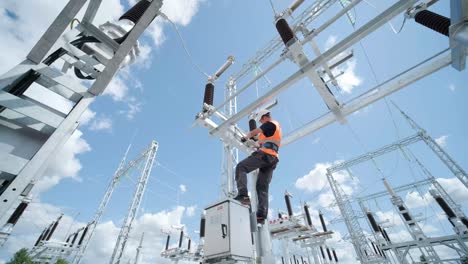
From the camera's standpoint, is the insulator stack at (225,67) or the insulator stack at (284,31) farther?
the insulator stack at (225,67)

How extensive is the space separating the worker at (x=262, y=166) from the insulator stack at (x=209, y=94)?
1650 mm

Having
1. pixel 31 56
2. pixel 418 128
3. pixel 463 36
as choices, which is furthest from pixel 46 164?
pixel 418 128

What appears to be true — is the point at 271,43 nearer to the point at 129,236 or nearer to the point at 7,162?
the point at 7,162

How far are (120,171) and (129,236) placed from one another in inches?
316

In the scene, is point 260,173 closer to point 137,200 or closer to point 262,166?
point 262,166

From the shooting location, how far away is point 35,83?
177cm

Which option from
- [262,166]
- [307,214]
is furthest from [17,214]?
[307,214]

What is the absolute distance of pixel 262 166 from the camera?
11.9ft

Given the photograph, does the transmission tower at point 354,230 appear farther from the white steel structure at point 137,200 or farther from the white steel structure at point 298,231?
the white steel structure at point 137,200

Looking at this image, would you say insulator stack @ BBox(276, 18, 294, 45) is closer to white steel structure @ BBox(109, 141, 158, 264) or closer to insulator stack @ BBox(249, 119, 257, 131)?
insulator stack @ BBox(249, 119, 257, 131)

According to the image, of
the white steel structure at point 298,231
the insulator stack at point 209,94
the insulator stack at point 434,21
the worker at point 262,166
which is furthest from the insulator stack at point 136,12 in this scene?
the white steel structure at point 298,231

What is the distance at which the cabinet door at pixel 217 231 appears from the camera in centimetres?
256

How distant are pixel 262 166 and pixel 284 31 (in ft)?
8.33

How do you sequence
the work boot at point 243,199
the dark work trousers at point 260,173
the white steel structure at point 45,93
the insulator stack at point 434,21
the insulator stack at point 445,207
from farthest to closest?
the insulator stack at point 445,207 → the insulator stack at point 434,21 → the dark work trousers at point 260,173 → the work boot at point 243,199 → the white steel structure at point 45,93
